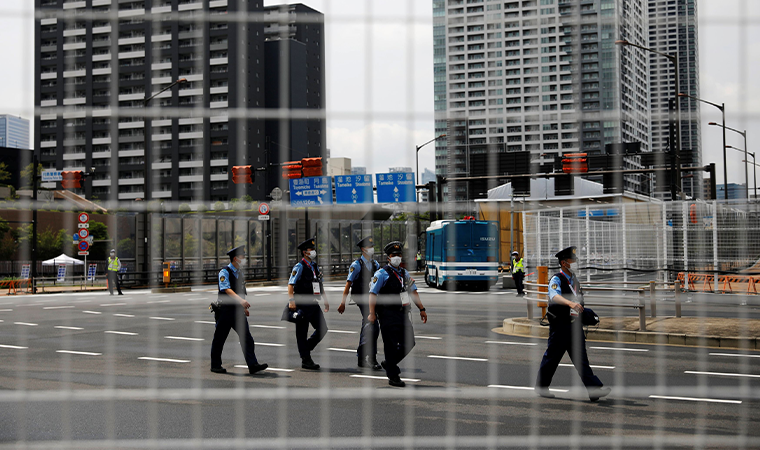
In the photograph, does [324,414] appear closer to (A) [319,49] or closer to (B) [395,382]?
(B) [395,382]

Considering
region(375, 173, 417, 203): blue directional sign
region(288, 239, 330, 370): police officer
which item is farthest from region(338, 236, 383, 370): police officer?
region(375, 173, 417, 203): blue directional sign

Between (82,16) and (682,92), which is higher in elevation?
(82,16)

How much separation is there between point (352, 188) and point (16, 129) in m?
2.18

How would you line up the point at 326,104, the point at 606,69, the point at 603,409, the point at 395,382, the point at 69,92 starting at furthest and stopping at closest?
the point at 395,382
the point at 603,409
the point at 69,92
the point at 326,104
the point at 606,69

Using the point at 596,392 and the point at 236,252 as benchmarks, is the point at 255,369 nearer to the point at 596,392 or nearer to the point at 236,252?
the point at 236,252

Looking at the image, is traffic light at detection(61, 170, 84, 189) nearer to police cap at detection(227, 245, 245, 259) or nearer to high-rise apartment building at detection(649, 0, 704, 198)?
police cap at detection(227, 245, 245, 259)

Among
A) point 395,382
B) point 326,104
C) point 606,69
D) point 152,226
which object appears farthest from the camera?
point 395,382

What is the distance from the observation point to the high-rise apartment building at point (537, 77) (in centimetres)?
429

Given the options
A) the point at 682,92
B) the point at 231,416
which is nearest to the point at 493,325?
the point at 231,416

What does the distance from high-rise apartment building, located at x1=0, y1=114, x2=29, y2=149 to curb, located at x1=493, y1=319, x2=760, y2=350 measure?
961 centimetres

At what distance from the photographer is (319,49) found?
4.73 meters

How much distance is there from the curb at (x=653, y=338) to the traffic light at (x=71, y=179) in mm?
8439

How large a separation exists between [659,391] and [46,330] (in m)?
11.1

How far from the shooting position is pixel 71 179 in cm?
627
